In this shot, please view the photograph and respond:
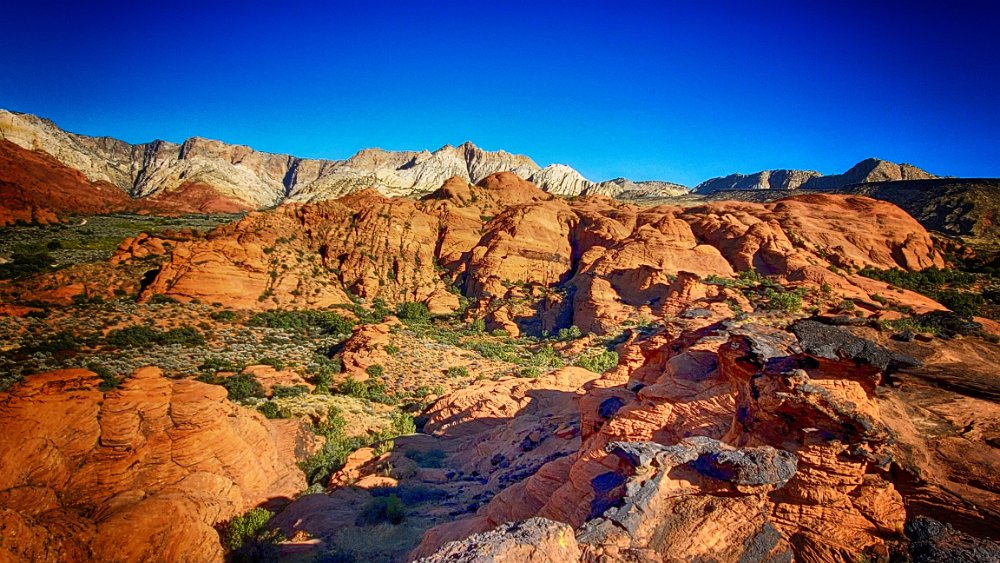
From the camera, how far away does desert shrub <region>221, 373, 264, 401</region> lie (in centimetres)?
1996

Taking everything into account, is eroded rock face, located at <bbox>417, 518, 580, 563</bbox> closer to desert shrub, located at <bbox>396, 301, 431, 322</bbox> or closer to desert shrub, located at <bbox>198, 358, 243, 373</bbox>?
desert shrub, located at <bbox>198, 358, 243, 373</bbox>

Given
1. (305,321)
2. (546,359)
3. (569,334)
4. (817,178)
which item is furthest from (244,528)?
(817,178)

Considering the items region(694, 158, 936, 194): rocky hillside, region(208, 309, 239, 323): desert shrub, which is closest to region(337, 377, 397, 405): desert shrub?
region(208, 309, 239, 323): desert shrub

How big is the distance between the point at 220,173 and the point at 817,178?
567 feet

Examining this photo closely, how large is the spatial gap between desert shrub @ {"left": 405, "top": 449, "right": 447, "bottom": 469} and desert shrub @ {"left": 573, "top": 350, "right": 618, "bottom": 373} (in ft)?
41.8

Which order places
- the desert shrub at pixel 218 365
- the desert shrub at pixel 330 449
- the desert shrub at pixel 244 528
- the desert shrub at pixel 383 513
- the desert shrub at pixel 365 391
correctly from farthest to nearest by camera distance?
the desert shrub at pixel 365 391
the desert shrub at pixel 218 365
the desert shrub at pixel 330 449
the desert shrub at pixel 383 513
the desert shrub at pixel 244 528

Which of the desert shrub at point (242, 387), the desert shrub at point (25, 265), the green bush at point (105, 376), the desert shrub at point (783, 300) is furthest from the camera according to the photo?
the desert shrub at point (783, 300)

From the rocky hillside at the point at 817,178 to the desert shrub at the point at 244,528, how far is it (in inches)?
4258

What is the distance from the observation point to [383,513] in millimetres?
12078

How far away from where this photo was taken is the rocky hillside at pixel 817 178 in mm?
101312

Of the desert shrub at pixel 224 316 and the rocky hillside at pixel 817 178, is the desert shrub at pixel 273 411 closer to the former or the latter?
the desert shrub at pixel 224 316

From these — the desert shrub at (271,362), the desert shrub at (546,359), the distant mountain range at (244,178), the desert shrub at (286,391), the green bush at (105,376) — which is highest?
the distant mountain range at (244,178)

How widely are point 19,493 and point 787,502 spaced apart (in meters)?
15.1

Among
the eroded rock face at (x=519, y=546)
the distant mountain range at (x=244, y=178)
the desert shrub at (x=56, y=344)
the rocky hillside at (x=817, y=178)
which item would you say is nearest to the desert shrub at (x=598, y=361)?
the eroded rock face at (x=519, y=546)
